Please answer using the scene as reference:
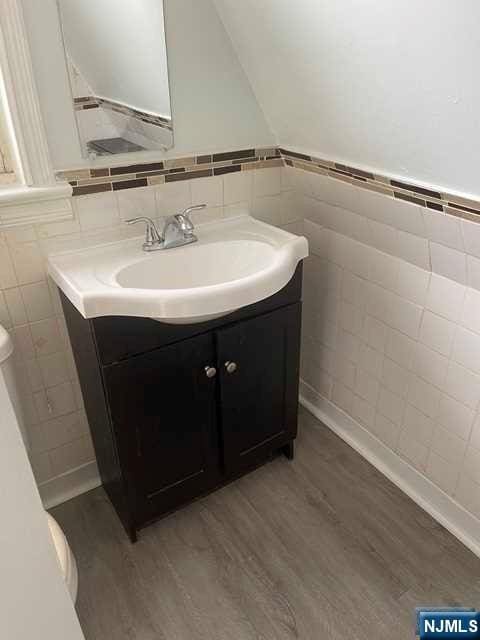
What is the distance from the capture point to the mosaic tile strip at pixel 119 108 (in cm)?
129

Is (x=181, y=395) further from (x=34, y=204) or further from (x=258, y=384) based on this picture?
(x=34, y=204)

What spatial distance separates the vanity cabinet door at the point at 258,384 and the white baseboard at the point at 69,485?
0.52 m

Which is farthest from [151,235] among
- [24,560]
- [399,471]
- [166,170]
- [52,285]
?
[399,471]

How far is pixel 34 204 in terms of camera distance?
1.31 m

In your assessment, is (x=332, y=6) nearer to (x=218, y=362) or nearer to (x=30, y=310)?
(x=218, y=362)

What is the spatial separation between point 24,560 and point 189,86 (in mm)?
1280

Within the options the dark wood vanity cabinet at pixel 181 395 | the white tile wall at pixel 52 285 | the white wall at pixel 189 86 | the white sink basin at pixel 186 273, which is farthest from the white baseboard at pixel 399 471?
the white wall at pixel 189 86

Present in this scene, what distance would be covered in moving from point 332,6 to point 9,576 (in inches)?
47.7

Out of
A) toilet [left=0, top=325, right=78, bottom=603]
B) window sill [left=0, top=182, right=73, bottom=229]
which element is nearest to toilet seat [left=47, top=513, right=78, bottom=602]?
toilet [left=0, top=325, right=78, bottom=603]

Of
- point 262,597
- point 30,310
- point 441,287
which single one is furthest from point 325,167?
point 262,597

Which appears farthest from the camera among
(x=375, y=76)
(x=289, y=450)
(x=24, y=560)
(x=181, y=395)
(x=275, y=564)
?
(x=289, y=450)

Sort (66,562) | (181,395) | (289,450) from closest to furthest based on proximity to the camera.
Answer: (66,562) < (181,395) < (289,450)

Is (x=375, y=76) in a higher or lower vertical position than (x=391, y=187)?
higher

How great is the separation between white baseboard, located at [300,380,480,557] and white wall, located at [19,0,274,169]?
1.10m
